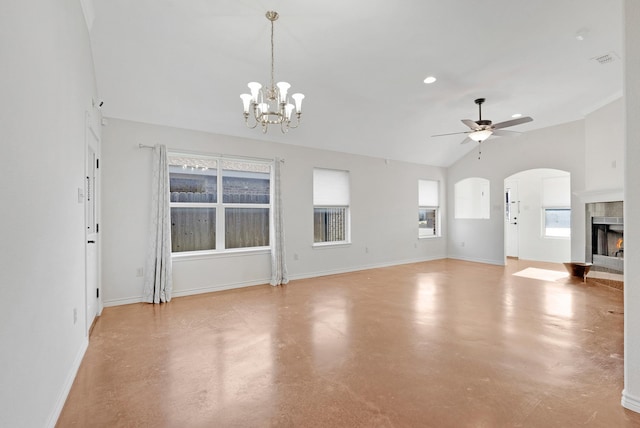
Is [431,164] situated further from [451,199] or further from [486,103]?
[486,103]

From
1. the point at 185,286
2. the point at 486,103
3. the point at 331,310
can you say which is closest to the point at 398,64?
the point at 486,103

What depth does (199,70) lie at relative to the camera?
3961 mm

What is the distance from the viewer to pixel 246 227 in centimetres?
566

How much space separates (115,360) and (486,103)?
260 inches

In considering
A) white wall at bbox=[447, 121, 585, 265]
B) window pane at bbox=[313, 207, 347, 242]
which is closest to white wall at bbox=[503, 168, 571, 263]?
white wall at bbox=[447, 121, 585, 265]

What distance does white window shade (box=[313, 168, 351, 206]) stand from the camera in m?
6.48

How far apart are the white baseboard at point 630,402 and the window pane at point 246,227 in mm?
5003

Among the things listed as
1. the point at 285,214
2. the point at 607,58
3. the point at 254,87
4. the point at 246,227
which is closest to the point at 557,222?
the point at 607,58

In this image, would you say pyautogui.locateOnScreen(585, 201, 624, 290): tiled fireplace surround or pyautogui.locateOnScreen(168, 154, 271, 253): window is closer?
pyautogui.locateOnScreen(168, 154, 271, 253): window

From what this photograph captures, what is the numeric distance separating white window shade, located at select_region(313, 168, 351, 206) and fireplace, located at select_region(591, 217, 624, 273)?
196 inches

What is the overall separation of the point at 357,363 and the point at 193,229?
3.70 metres

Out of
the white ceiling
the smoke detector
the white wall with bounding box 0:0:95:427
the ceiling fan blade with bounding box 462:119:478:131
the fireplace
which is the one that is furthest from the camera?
the fireplace

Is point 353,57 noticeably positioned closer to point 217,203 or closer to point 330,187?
point 330,187

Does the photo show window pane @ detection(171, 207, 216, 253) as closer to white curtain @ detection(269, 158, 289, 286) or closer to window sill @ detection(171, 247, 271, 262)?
window sill @ detection(171, 247, 271, 262)
